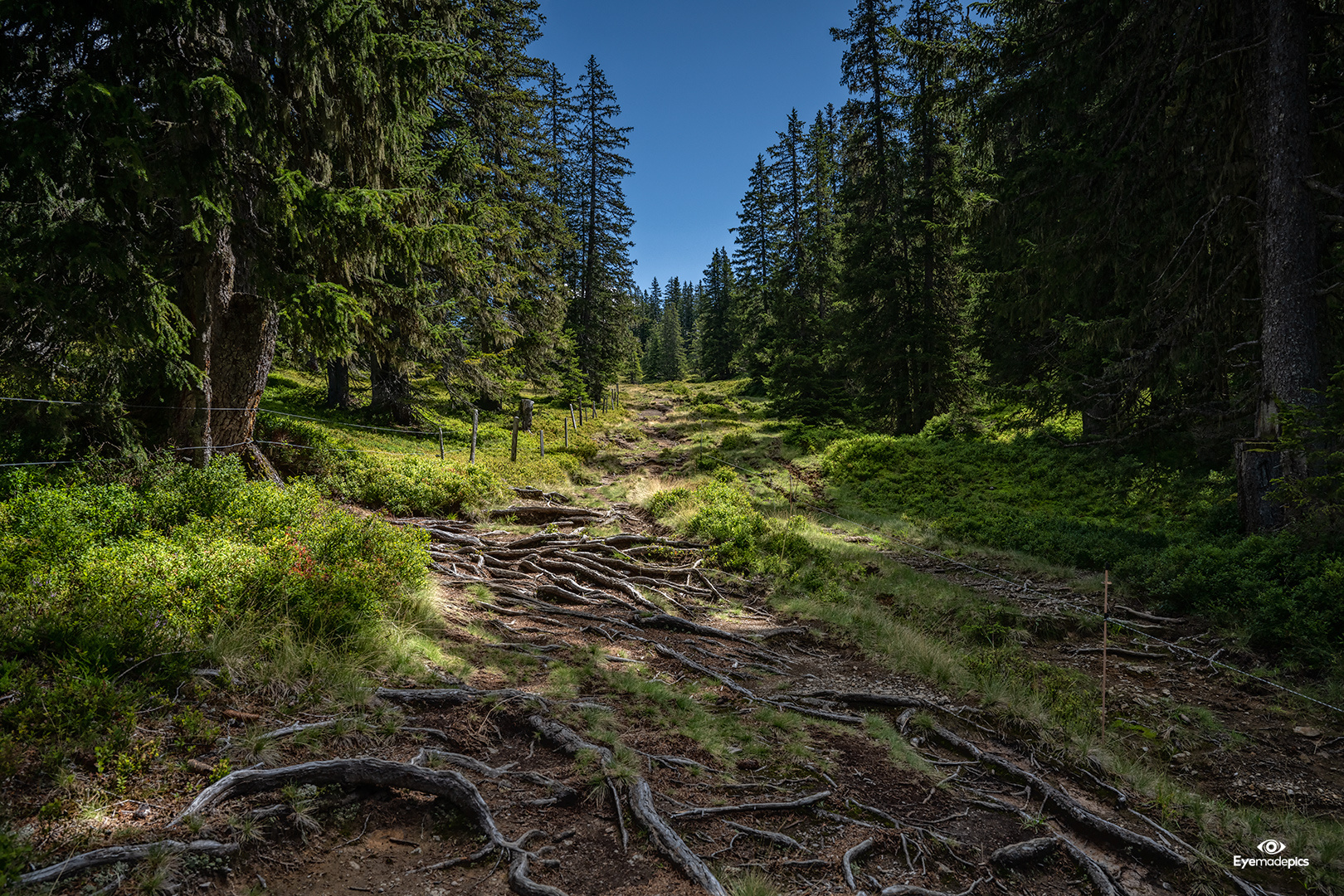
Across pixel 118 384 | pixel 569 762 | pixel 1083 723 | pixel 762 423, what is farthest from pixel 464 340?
pixel 1083 723

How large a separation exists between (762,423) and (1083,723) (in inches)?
957

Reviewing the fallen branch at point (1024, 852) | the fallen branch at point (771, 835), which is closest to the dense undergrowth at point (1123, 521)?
the fallen branch at point (1024, 852)

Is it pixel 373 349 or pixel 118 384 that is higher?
pixel 373 349

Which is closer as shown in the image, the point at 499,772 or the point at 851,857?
the point at 851,857

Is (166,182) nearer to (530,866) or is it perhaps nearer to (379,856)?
(379,856)

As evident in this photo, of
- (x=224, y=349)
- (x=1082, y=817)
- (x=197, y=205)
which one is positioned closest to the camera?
(x=1082, y=817)

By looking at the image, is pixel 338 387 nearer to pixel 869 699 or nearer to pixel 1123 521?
pixel 869 699

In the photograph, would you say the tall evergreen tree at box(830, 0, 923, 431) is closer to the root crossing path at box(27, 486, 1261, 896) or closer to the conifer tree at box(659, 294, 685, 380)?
the root crossing path at box(27, 486, 1261, 896)

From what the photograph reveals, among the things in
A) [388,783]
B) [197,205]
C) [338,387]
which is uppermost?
[197,205]

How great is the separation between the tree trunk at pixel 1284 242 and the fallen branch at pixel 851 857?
8.82m

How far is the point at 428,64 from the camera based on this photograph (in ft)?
30.0

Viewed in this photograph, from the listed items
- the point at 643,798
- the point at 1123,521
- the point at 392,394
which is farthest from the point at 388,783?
the point at 392,394
